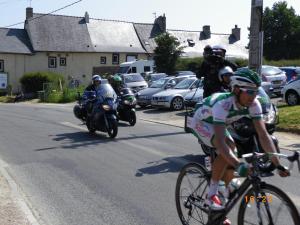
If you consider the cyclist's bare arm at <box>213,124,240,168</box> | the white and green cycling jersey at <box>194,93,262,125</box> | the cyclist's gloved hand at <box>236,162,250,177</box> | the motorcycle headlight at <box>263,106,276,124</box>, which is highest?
the white and green cycling jersey at <box>194,93,262,125</box>

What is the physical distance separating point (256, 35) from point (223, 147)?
11021 millimetres

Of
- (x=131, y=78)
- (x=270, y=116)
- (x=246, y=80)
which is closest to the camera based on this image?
(x=246, y=80)

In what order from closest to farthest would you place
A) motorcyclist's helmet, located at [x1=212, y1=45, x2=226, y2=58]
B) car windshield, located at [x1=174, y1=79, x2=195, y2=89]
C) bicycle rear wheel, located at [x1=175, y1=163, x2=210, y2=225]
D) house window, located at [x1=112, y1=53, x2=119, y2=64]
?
bicycle rear wheel, located at [x1=175, y1=163, x2=210, y2=225] < motorcyclist's helmet, located at [x1=212, y1=45, x2=226, y2=58] < car windshield, located at [x1=174, y1=79, x2=195, y2=89] < house window, located at [x1=112, y1=53, x2=119, y2=64]

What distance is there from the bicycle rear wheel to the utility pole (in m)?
9.95

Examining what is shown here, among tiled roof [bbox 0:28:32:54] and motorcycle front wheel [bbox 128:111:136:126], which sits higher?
tiled roof [bbox 0:28:32:54]

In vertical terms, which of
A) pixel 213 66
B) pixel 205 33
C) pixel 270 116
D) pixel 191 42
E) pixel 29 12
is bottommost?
pixel 270 116

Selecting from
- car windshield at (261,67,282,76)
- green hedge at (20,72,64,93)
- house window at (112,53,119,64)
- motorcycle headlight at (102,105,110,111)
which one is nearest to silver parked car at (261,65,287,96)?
car windshield at (261,67,282,76)

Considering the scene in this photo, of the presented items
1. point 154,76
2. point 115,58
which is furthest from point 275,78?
point 115,58

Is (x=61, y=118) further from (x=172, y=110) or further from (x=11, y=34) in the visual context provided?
(x=11, y=34)

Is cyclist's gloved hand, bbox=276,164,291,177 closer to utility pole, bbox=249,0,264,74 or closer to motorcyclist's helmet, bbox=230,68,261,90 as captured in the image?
motorcyclist's helmet, bbox=230,68,261,90

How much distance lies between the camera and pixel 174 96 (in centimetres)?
2289

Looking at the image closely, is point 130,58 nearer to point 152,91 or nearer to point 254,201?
point 152,91

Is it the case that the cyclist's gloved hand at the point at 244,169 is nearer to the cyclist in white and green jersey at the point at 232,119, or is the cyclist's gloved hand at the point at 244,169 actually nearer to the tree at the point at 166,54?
the cyclist in white and green jersey at the point at 232,119

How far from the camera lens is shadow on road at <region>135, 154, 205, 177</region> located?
920cm
